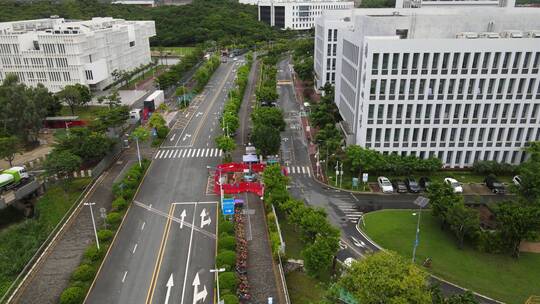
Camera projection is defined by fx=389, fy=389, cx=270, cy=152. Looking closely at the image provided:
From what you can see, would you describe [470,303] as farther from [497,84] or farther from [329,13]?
[329,13]

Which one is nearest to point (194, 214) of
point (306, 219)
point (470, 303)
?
point (306, 219)

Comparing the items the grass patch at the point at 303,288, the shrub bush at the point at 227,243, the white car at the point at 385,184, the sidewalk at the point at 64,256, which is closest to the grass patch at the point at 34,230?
the sidewalk at the point at 64,256

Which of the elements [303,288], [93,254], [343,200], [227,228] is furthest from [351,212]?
[93,254]

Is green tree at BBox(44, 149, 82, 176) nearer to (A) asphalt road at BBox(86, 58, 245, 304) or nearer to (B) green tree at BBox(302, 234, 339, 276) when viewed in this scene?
(A) asphalt road at BBox(86, 58, 245, 304)

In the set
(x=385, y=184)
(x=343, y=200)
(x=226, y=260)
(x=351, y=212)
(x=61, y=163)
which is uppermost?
(x=61, y=163)

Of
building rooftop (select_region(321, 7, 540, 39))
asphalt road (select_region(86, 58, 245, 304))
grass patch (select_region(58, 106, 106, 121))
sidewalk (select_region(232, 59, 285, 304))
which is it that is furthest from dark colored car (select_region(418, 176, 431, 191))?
grass patch (select_region(58, 106, 106, 121))

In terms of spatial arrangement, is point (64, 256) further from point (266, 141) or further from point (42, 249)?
point (266, 141)
